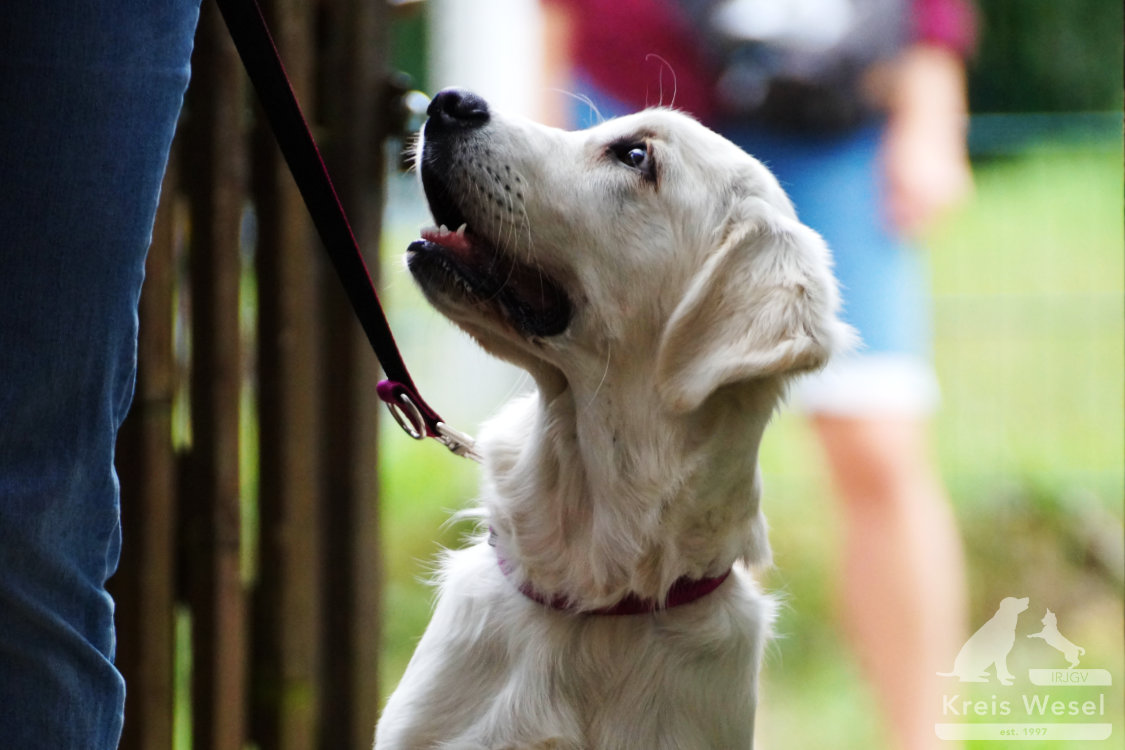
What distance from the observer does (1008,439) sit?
21.0 ft

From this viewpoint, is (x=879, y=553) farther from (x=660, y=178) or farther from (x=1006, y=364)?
(x=1006, y=364)

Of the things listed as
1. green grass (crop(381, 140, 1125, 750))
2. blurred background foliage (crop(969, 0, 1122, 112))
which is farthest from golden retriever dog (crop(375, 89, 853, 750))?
blurred background foliage (crop(969, 0, 1122, 112))

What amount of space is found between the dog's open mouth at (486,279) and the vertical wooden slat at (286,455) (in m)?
0.71

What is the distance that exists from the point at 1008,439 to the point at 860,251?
A: 341 centimetres

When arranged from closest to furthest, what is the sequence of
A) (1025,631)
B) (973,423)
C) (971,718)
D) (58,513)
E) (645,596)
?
1. (58,513)
2. (645,596)
3. (971,718)
4. (1025,631)
5. (973,423)

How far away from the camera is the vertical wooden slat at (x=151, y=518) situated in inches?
97.3

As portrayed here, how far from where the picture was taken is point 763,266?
2.09 m

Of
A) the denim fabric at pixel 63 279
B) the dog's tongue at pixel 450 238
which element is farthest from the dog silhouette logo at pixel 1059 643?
the denim fabric at pixel 63 279

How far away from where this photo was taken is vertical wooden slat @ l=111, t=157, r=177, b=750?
2471mm

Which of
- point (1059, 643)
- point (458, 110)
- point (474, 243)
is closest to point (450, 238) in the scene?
point (474, 243)

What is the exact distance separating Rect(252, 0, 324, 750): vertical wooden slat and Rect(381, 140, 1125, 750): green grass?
169cm

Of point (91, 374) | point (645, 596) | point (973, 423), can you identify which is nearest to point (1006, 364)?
point (973, 423)

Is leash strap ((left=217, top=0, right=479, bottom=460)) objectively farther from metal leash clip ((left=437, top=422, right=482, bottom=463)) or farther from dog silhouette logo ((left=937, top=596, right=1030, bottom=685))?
dog silhouette logo ((left=937, top=596, right=1030, bottom=685))

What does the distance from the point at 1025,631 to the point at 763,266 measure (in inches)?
118
